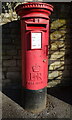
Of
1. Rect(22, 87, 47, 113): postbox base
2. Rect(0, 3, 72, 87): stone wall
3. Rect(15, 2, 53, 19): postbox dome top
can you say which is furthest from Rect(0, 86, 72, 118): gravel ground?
Rect(15, 2, 53, 19): postbox dome top

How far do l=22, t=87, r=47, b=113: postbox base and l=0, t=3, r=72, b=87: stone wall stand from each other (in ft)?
3.55

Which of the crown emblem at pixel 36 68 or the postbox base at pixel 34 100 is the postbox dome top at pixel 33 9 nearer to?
the crown emblem at pixel 36 68

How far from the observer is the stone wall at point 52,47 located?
3643mm

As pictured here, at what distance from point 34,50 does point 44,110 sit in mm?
1247

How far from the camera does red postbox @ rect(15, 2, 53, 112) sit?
97.5 inches

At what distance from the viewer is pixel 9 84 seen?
3881mm

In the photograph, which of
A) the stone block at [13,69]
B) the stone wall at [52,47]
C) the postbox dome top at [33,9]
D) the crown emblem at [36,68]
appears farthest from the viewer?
the stone block at [13,69]

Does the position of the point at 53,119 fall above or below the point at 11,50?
below

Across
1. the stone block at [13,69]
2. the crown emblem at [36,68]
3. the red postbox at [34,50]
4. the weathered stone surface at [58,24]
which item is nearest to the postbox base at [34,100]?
the red postbox at [34,50]

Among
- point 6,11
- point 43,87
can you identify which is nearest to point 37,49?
point 43,87

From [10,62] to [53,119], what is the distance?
1.83 m

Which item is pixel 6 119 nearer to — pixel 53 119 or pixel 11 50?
pixel 53 119

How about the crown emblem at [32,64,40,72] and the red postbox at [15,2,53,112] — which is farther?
the crown emblem at [32,64,40,72]

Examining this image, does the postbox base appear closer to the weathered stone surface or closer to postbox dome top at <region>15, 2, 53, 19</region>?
postbox dome top at <region>15, 2, 53, 19</region>
